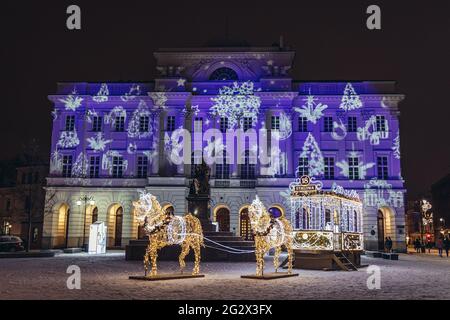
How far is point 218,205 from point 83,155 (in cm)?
1428

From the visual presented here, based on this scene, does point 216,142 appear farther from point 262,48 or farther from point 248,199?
point 262,48

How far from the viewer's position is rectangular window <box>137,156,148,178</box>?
47.8m

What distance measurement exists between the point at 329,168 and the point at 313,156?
6.42 feet

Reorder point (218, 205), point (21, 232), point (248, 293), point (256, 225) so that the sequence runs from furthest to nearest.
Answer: point (21, 232) → point (218, 205) → point (256, 225) → point (248, 293)

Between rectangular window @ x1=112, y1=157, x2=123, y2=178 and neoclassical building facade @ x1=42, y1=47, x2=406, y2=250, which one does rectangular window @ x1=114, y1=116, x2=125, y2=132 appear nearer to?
neoclassical building facade @ x1=42, y1=47, x2=406, y2=250

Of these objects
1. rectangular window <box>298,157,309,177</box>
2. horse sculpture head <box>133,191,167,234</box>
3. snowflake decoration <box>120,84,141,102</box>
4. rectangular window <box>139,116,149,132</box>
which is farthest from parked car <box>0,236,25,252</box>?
horse sculpture head <box>133,191,167,234</box>

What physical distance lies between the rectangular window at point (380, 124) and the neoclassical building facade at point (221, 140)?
Result: 0.32 ft

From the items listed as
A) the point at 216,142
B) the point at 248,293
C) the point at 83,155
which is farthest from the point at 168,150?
the point at 248,293

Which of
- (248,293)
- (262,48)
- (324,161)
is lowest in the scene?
(248,293)

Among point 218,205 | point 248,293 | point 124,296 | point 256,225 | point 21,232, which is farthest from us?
point 21,232

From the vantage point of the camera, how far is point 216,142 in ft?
155

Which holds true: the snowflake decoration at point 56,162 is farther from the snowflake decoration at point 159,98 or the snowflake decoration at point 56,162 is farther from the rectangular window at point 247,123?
the rectangular window at point 247,123

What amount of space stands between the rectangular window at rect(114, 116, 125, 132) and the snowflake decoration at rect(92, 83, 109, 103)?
2257 mm

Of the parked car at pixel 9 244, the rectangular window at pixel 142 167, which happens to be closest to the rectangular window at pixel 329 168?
the rectangular window at pixel 142 167
